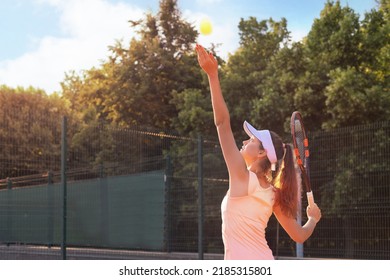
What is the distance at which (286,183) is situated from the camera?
2.88 m

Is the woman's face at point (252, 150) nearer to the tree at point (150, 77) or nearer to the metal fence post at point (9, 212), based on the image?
the metal fence post at point (9, 212)

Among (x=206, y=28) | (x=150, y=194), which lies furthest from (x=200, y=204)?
(x=206, y=28)

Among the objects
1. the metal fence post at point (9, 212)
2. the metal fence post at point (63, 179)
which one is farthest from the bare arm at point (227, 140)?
the metal fence post at point (9, 212)

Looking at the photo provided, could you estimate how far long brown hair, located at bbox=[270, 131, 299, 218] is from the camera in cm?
285

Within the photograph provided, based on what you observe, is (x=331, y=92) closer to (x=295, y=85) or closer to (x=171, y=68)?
(x=295, y=85)

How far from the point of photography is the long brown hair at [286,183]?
2.85 m

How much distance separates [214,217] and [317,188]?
166 cm

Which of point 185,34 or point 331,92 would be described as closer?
point 331,92

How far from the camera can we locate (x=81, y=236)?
34.7 ft

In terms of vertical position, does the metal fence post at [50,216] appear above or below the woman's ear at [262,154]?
below

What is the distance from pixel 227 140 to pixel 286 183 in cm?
43
